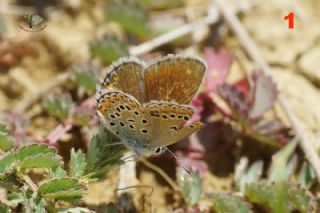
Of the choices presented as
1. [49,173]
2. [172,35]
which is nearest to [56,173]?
[49,173]

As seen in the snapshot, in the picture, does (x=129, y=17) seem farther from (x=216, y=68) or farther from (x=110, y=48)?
(x=216, y=68)

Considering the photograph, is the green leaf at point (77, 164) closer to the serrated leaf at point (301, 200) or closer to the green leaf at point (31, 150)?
the green leaf at point (31, 150)

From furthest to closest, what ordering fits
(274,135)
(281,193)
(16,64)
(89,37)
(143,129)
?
(89,37)
(16,64)
(274,135)
(281,193)
(143,129)

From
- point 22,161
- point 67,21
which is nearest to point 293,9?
point 67,21

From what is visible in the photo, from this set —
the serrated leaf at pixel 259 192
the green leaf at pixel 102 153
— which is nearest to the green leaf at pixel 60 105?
the green leaf at pixel 102 153

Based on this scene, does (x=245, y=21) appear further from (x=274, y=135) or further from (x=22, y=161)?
(x=22, y=161)

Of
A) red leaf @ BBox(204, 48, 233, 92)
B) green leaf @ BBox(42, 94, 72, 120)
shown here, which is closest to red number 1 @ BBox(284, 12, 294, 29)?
red leaf @ BBox(204, 48, 233, 92)
